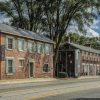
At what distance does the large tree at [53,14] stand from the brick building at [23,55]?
19.3 ft

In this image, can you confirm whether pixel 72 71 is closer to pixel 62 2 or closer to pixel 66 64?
pixel 66 64

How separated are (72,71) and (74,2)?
18.5m

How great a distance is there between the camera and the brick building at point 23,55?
4838 centimetres

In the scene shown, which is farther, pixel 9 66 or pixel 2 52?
pixel 9 66

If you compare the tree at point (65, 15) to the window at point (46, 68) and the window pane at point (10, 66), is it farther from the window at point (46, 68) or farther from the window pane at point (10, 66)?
the window pane at point (10, 66)

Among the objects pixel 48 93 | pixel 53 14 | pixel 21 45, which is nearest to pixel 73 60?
pixel 53 14

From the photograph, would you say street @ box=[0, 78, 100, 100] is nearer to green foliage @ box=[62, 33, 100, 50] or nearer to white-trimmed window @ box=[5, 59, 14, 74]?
white-trimmed window @ box=[5, 59, 14, 74]

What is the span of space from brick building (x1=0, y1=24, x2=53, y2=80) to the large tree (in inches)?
232

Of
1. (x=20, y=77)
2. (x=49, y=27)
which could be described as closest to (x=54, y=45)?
(x=49, y=27)

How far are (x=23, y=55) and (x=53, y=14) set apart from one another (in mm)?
17348

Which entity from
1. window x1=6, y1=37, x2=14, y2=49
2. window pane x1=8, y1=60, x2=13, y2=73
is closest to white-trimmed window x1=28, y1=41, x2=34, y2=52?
window x1=6, y1=37, x2=14, y2=49

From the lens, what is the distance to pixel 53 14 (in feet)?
224

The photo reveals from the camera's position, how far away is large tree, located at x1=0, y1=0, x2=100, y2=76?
65.1 meters

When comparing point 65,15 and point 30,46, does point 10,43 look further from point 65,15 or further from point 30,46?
point 65,15
